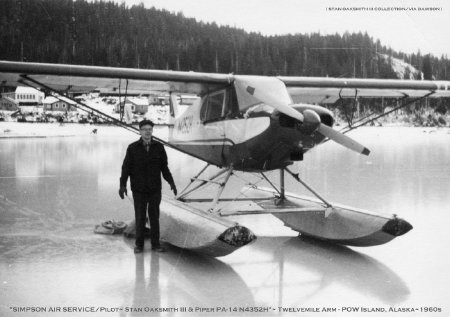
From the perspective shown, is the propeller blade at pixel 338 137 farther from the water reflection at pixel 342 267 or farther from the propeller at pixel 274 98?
the water reflection at pixel 342 267

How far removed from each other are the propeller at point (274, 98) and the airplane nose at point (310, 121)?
0.14 feet


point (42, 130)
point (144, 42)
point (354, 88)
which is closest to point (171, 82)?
point (354, 88)

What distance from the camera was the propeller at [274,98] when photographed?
5086mm

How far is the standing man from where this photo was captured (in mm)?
5012

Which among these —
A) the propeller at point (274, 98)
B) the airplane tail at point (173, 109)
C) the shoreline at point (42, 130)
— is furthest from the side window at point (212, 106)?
the shoreline at point (42, 130)

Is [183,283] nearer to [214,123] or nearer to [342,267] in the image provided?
[342,267]

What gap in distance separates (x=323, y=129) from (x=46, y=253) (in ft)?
10.7

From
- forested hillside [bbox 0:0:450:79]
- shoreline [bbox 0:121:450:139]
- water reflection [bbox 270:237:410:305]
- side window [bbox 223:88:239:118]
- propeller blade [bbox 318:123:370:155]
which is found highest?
forested hillside [bbox 0:0:450:79]

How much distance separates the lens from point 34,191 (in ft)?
31.2

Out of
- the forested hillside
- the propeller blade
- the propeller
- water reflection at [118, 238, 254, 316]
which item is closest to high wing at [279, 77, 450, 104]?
the propeller

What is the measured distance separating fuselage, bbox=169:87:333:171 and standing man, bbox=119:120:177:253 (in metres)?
1.20

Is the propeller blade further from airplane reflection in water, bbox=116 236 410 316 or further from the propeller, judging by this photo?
airplane reflection in water, bbox=116 236 410 316

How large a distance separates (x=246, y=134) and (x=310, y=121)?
1.05 m

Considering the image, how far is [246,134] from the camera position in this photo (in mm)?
5793
